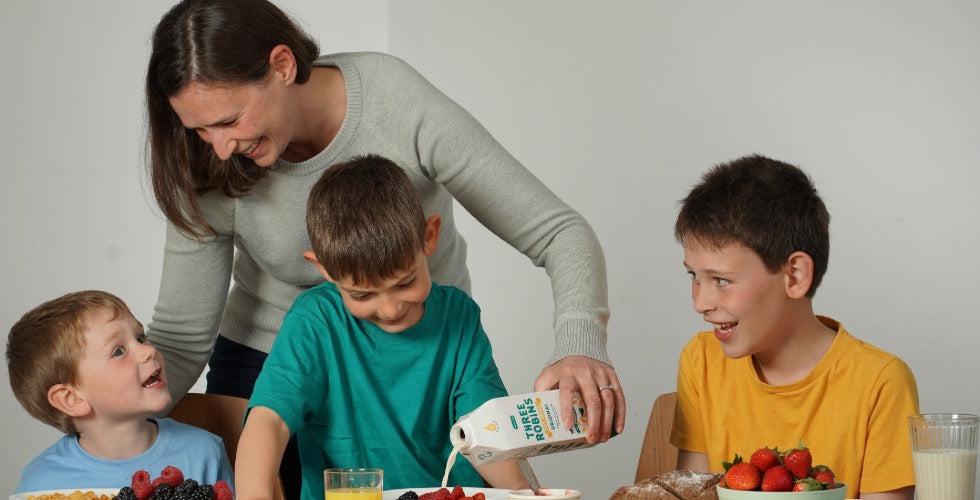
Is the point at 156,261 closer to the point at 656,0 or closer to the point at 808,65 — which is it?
the point at 656,0

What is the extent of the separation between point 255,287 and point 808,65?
4.95ft

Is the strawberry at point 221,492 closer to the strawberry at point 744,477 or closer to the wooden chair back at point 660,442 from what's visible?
the strawberry at point 744,477

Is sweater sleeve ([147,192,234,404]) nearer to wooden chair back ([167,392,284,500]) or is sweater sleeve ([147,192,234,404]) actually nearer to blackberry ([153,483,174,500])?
wooden chair back ([167,392,284,500])

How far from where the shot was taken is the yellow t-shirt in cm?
162

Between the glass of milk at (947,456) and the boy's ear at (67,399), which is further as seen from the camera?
the boy's ear at (67,399)

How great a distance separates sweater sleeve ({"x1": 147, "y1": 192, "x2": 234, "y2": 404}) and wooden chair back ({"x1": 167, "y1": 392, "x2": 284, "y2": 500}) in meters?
0.03

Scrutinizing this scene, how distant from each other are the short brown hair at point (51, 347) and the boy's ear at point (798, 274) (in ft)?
3.64

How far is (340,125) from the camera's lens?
1.79m

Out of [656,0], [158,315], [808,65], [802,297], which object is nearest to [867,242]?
[808,65]

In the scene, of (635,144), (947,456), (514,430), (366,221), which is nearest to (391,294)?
(366,221)

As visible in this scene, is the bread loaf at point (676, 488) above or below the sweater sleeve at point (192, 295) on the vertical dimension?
below

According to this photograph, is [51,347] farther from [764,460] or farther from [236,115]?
[764,460]

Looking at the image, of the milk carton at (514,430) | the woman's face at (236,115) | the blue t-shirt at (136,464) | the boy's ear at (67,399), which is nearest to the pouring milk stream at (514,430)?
the milk carton at (514,430)

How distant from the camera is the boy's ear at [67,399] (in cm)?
191
